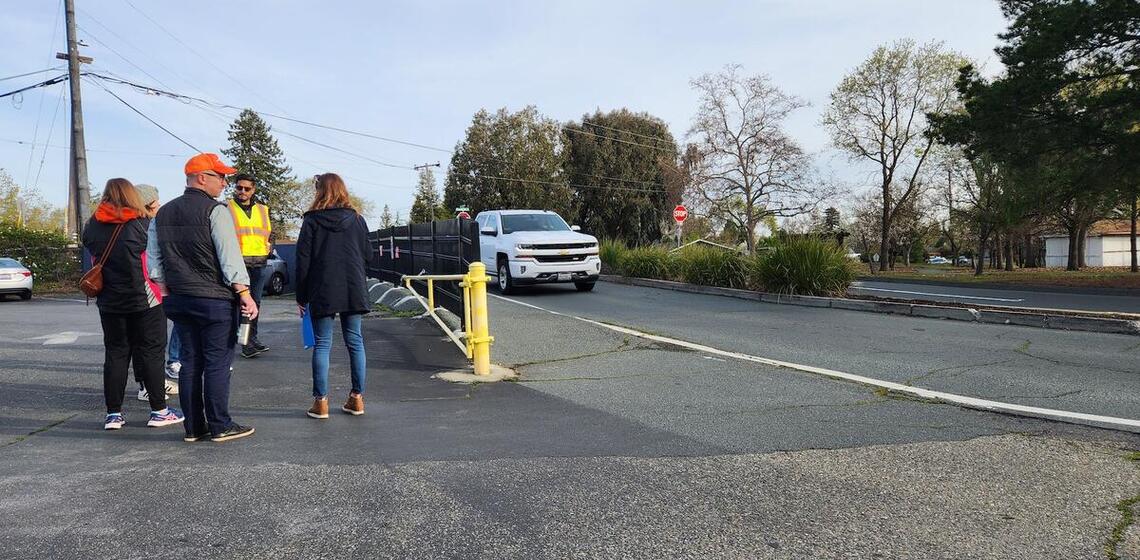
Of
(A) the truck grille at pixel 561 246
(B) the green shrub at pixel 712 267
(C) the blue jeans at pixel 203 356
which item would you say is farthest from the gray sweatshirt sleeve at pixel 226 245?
Answer: (B) the green shrub at pixel 712 267

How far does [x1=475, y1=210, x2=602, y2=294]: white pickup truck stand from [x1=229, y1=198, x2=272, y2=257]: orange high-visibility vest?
716 centimetres

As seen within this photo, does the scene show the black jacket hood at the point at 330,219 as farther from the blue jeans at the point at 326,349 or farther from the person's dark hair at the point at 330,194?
the blue jeans at the point at 326,349

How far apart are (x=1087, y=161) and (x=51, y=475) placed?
22.9 meters

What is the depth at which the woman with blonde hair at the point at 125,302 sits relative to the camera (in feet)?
14.9

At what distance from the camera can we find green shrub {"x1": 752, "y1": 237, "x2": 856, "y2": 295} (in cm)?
1343

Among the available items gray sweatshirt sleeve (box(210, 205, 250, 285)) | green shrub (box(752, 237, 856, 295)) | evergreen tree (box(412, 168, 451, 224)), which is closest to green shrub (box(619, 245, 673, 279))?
green shrub (box(752, 237, 856, 295))

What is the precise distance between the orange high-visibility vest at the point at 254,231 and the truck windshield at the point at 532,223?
815 cm

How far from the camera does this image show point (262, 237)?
6949mm

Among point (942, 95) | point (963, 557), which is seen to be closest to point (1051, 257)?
point (942, 95)

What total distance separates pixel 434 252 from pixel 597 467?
871cm

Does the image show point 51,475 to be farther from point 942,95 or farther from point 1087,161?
point 942,95

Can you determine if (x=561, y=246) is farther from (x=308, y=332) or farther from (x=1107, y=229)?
(x=1107, y=229)

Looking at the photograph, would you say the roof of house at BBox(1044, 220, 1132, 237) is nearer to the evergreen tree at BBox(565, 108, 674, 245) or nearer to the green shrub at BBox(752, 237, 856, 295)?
the evergreen tree at BBox(565, 108, 674, 245)

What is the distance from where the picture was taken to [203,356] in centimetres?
417
